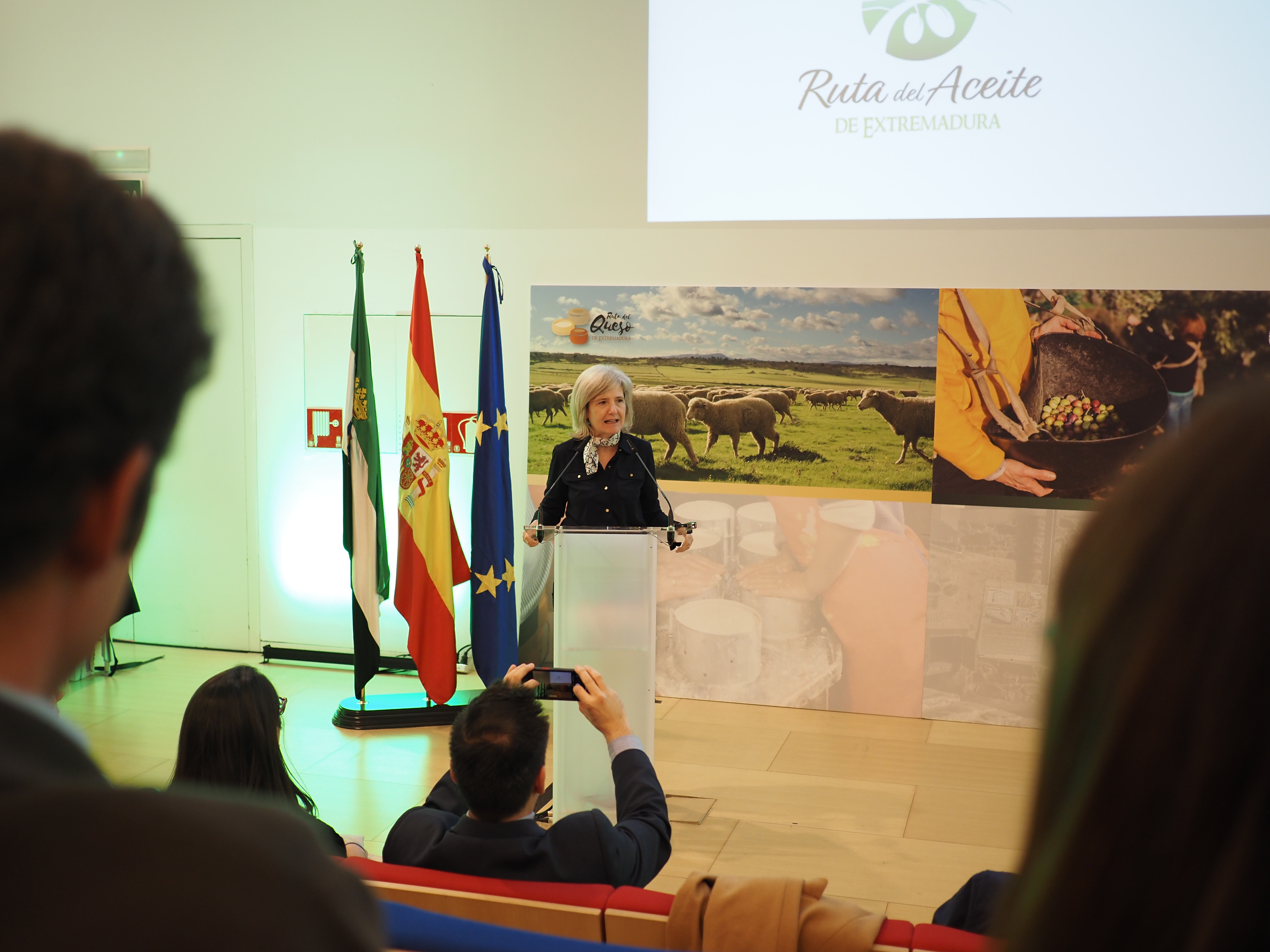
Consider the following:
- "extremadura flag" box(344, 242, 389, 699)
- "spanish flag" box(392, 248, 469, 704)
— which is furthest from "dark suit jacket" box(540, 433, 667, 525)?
"extremadura flag" box(344, 242, 389, 699)

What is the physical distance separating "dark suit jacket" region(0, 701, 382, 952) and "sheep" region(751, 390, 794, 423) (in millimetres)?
5277

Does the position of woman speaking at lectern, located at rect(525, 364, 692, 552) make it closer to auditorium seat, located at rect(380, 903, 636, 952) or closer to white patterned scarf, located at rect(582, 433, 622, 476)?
white patterned scarf, located at rect(582, 433, 622, 476)

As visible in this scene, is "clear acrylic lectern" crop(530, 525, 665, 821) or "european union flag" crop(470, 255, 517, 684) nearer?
"clear acrylic lectern" crop(530, 525, 665, 821)

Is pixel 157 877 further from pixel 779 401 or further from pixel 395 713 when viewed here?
pixel 779 401

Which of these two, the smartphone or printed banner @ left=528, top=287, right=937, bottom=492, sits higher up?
printed banner @ left=528, top=287, right=937, bottom=492

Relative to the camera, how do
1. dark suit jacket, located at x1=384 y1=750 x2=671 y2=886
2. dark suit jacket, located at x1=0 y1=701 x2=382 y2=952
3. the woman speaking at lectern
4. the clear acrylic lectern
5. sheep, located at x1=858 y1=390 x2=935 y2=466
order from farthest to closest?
sheep, located at x1=858 y1=390 x2=935 y2=466, the woman speaking at lectern, the clear acrylic lectern, dark suit jacket, located at x1=384 y1=750 x2=671 y2=886, dark suit jacket, located at x1=0 y1=701 x2=382 y2=952

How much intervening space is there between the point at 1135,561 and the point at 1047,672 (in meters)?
0.10

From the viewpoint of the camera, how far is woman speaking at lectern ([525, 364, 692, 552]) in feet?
13.9

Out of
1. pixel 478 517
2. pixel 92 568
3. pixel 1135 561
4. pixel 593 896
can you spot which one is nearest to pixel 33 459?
pixel 92 568

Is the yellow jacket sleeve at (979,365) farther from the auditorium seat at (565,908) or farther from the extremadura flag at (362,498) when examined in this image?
the auditorium seat at (565,908)

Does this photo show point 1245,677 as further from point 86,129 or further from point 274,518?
point 86,129

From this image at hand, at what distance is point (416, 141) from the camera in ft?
19.4

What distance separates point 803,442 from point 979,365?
1.01 metres

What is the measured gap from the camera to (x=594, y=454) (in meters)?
4.27
